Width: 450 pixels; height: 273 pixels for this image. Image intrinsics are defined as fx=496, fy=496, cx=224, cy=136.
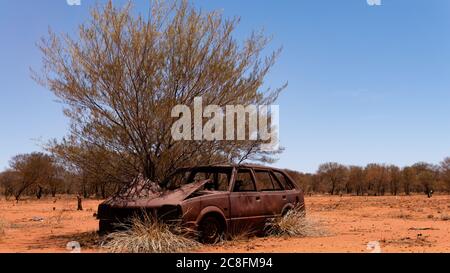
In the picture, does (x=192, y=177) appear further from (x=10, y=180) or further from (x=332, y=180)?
(x=332, y=180)

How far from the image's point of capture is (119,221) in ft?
31.7

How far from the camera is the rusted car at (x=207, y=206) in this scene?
9.26 m

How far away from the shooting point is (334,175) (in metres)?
79.8

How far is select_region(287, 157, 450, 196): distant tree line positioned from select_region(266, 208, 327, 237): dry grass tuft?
2319 inches

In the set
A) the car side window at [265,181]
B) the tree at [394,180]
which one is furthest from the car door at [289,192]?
the tree at [394,180]

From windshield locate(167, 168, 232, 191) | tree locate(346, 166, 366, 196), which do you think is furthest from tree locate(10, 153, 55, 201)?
tree locate(346, 166, 366, 196)

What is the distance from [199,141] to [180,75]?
154 centimetres

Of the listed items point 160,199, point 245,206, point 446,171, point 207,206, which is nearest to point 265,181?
point 245,206

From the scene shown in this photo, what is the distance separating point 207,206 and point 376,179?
71199 mm

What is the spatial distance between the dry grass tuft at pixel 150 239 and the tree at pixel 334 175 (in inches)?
2761

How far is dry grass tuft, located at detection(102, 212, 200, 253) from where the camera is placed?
28.3ft

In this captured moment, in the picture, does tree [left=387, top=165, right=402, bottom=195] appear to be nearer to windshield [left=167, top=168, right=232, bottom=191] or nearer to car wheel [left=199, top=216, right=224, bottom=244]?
windshield [left=167, top=168, right=232, bottom=191]
